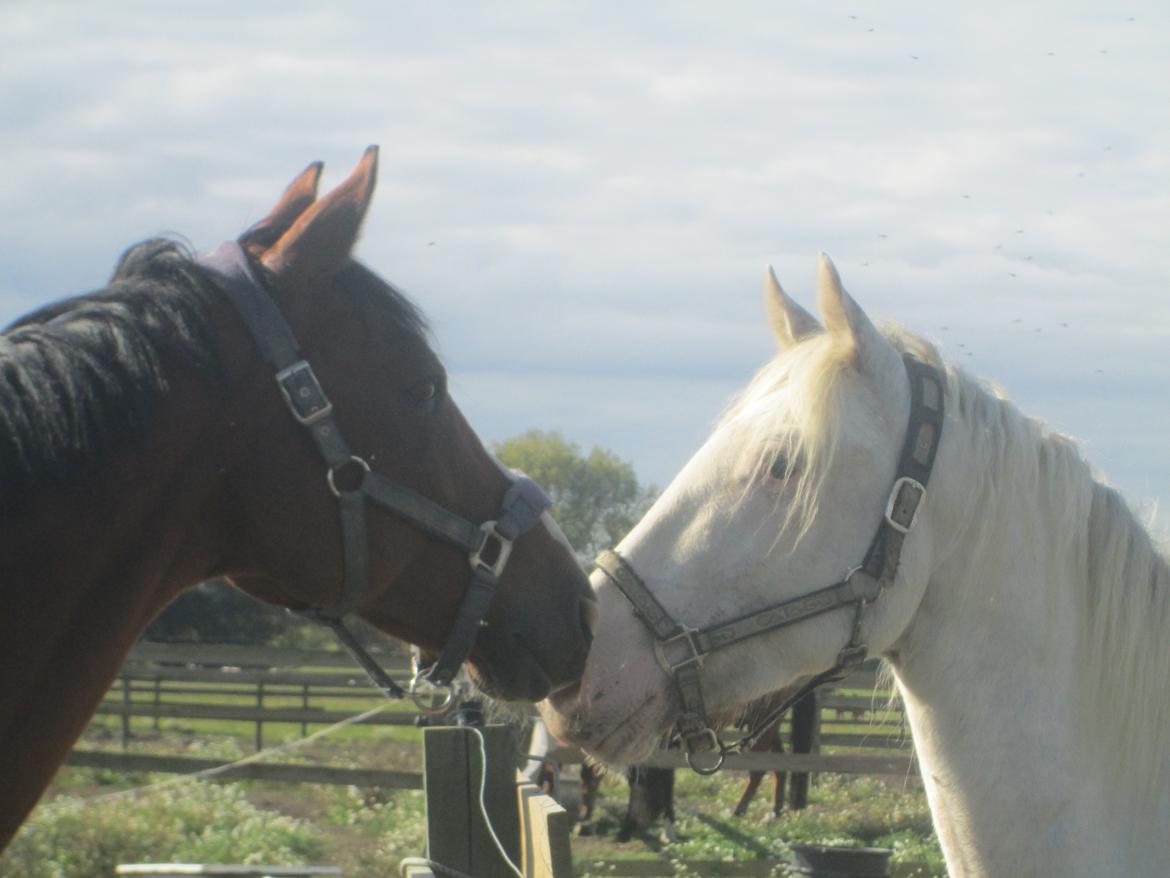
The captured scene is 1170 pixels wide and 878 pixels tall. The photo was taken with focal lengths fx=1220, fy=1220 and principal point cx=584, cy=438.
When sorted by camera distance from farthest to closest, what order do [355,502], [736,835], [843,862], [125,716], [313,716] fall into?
[125,716] → [313,716] → [736,835] → [843,862] → [355,502]

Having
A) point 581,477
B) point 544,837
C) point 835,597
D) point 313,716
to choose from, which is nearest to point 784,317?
point 835,597

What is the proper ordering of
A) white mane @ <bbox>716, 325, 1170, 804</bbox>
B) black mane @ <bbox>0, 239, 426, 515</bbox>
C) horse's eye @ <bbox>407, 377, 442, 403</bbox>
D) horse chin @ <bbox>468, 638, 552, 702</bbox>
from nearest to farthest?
black mane @ <bbox>0, 239, 426, 515</bbox> → horse's eye @ <bbox>407, 377, 442, 403</bbox> → horse chin @ <bbox>468, 638, 552, 702</bbox> → white mane @ <bbox>716, 325, 1170, 804</bbox>

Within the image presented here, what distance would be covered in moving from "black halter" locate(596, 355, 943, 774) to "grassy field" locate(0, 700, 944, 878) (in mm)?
4623

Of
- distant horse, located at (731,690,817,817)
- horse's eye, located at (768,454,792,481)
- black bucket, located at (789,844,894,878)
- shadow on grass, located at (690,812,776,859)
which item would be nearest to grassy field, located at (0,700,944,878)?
shadow on grass, located at (690,812,776,859)

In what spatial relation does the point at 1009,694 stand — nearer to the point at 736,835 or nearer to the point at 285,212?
the point at 285,212

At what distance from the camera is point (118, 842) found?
9234 mm

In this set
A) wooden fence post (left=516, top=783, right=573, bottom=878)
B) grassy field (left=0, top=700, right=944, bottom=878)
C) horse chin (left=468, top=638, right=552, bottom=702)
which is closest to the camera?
horse chin (left=468, top=638, right=552, bottom=702)

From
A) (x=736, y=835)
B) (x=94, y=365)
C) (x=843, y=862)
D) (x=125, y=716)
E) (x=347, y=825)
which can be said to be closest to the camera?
(x=94, y=365)

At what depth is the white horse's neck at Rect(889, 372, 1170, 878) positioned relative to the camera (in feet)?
8.13

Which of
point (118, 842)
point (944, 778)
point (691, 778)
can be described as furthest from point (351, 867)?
point (944, 778)

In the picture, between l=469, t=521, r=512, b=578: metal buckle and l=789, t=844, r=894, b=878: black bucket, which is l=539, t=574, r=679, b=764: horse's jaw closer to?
l=469, t=521, r=512, b=578: metal buckle

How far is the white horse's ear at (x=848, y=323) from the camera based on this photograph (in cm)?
264

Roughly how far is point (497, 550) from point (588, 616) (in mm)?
257

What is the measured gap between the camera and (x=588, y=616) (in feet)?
8.25
